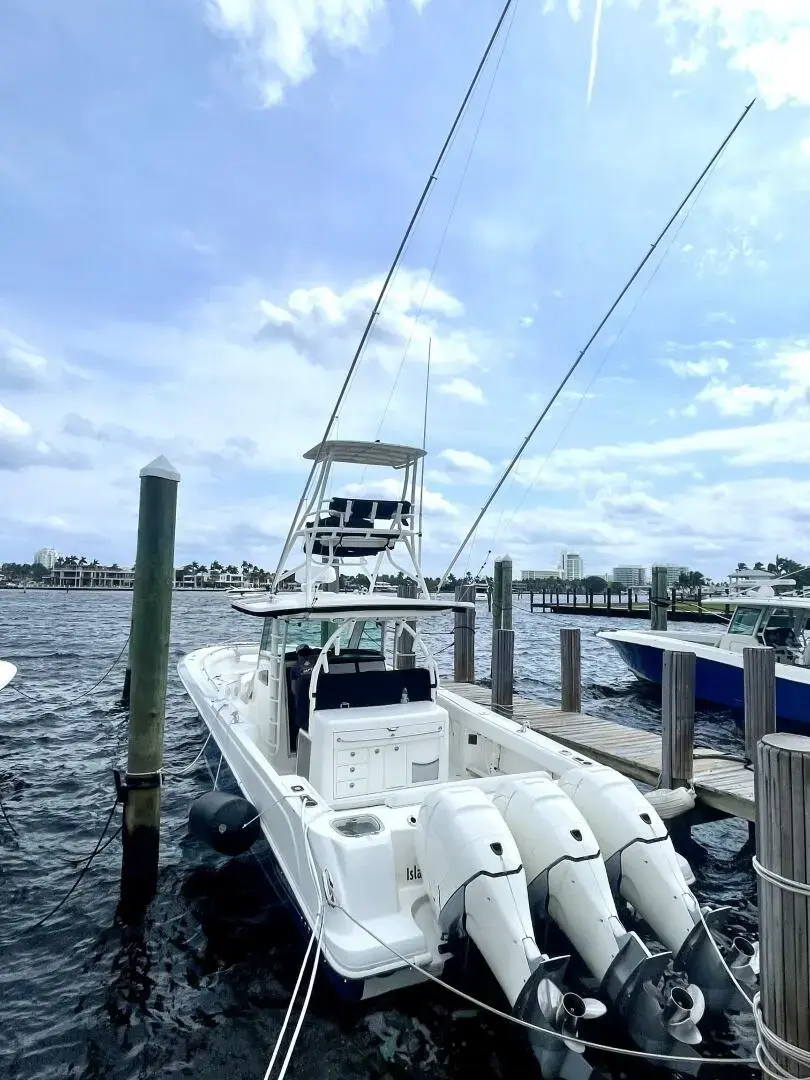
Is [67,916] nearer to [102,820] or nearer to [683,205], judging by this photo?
[102,820]

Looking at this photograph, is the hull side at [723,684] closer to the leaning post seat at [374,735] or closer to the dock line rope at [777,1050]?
the leaning post seat at [374,735]

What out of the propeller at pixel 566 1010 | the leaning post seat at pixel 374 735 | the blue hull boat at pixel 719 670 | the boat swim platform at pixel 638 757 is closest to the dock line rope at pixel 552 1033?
the propeller at pixel 566 1010

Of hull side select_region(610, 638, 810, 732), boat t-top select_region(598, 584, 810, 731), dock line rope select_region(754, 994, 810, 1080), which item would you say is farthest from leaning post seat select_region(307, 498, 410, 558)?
boat t-top select_region(598, 584, 810, 731)

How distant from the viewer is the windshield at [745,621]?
15.4 m

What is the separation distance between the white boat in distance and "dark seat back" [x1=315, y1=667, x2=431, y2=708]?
0.01m

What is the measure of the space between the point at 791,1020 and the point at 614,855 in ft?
5.85

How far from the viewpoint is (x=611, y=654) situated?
99.3 feet

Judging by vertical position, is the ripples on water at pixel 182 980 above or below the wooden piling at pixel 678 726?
below

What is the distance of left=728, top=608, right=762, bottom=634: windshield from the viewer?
15391 mm

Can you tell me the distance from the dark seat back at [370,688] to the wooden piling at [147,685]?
1466mm

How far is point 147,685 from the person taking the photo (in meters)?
5.80

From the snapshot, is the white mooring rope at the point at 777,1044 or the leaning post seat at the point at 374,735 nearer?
the white mooring rope at the point at 777,1044

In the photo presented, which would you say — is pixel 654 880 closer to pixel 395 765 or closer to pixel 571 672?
pixel 395 765

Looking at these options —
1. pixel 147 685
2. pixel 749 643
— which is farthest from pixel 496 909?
pixel 749 643
